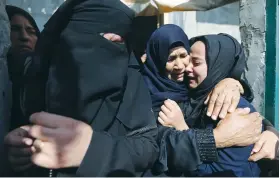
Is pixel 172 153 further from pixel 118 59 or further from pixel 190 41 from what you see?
pixel 190 41

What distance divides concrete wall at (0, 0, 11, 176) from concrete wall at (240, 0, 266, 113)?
1.51 meters

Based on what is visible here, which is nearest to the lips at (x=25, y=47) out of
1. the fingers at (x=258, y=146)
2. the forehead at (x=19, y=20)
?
the forehead at (x=19, y=20)

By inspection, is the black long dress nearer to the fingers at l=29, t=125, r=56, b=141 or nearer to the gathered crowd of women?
the gathered crowd of women

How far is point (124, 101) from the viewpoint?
5.77 feet

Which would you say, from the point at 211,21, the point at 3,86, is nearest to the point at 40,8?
the point at 3,86

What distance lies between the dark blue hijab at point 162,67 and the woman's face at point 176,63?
27 mm

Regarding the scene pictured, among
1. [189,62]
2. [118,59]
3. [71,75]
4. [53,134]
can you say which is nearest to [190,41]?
[189,62]

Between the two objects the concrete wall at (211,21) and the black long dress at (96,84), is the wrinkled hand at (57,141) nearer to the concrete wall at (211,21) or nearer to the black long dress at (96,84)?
the black long dress at (96,84)

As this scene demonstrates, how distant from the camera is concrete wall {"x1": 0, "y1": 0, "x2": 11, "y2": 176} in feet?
5.97

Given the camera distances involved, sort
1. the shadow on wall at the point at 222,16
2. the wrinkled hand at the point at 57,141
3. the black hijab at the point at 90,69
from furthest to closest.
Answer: the shadow on wall at the point at 222,16, the black hijab at the point at 90,69, the wrinkled hand at the point at 57,141

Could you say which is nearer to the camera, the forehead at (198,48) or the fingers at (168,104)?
the fingers at (168,104)

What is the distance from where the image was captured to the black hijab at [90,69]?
1.65 meters

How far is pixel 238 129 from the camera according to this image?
77.2 inches

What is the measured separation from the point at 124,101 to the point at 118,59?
19cm
